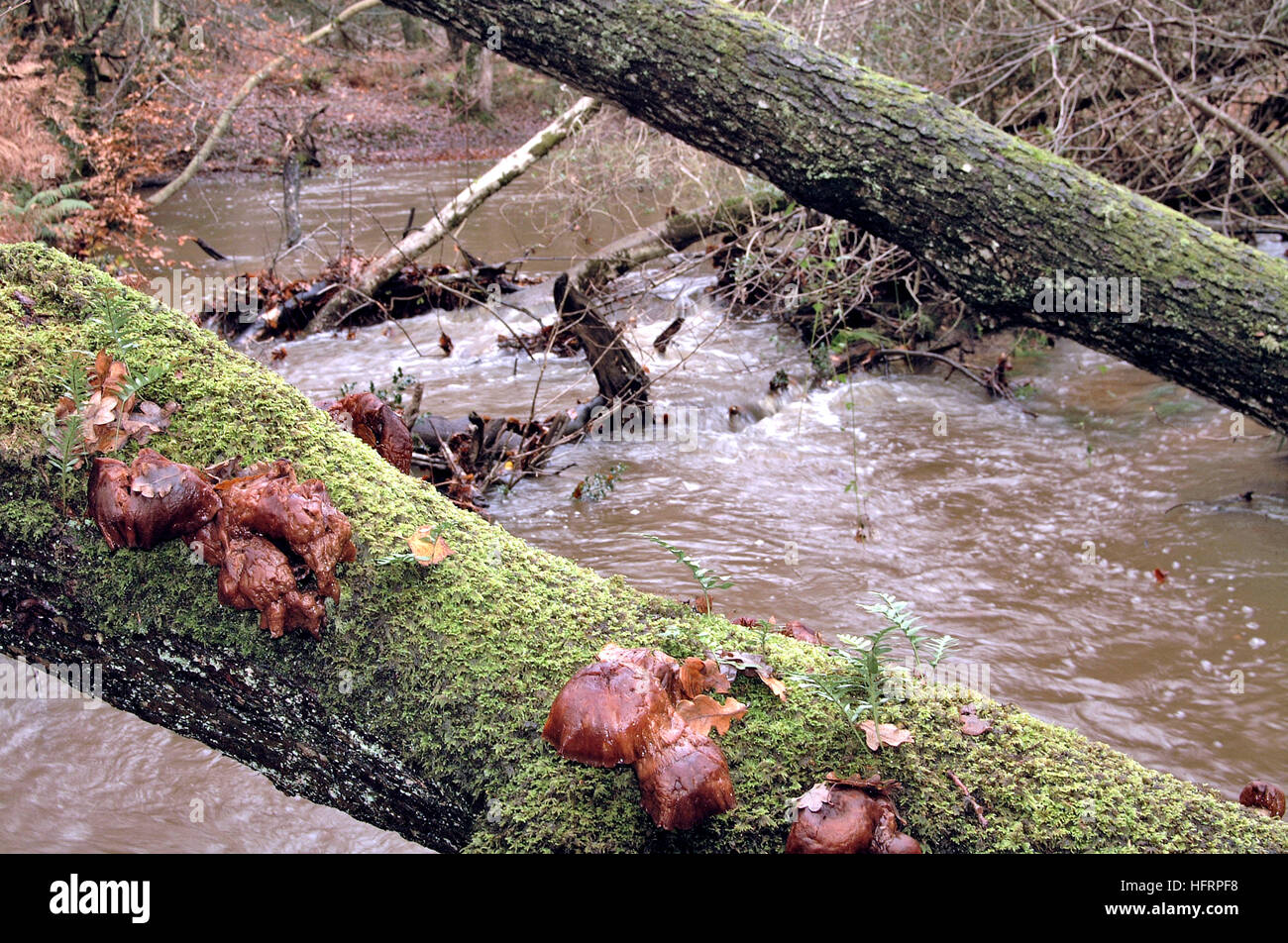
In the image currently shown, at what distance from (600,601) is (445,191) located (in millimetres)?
15440

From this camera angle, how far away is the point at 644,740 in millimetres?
1530

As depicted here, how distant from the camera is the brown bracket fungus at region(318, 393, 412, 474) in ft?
9.23

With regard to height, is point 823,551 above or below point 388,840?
above

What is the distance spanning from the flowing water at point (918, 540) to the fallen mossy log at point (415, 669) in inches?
62.3

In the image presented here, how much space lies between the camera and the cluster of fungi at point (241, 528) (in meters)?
1.76

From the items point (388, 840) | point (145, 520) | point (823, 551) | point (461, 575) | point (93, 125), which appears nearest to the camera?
point (145, 520)

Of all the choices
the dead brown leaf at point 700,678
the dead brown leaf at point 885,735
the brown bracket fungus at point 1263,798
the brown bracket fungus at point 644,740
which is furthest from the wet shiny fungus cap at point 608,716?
the brown bracket fungus at point 1263,798

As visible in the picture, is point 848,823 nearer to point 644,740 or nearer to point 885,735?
point 885,735

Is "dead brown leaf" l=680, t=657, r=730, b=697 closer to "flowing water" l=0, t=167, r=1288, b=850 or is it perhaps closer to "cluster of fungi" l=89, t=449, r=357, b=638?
"cluster of fungi" l=89, t=449, r=357, b=638

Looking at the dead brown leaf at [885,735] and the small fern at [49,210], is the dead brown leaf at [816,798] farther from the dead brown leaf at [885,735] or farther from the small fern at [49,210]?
the small fern at [49,210]
